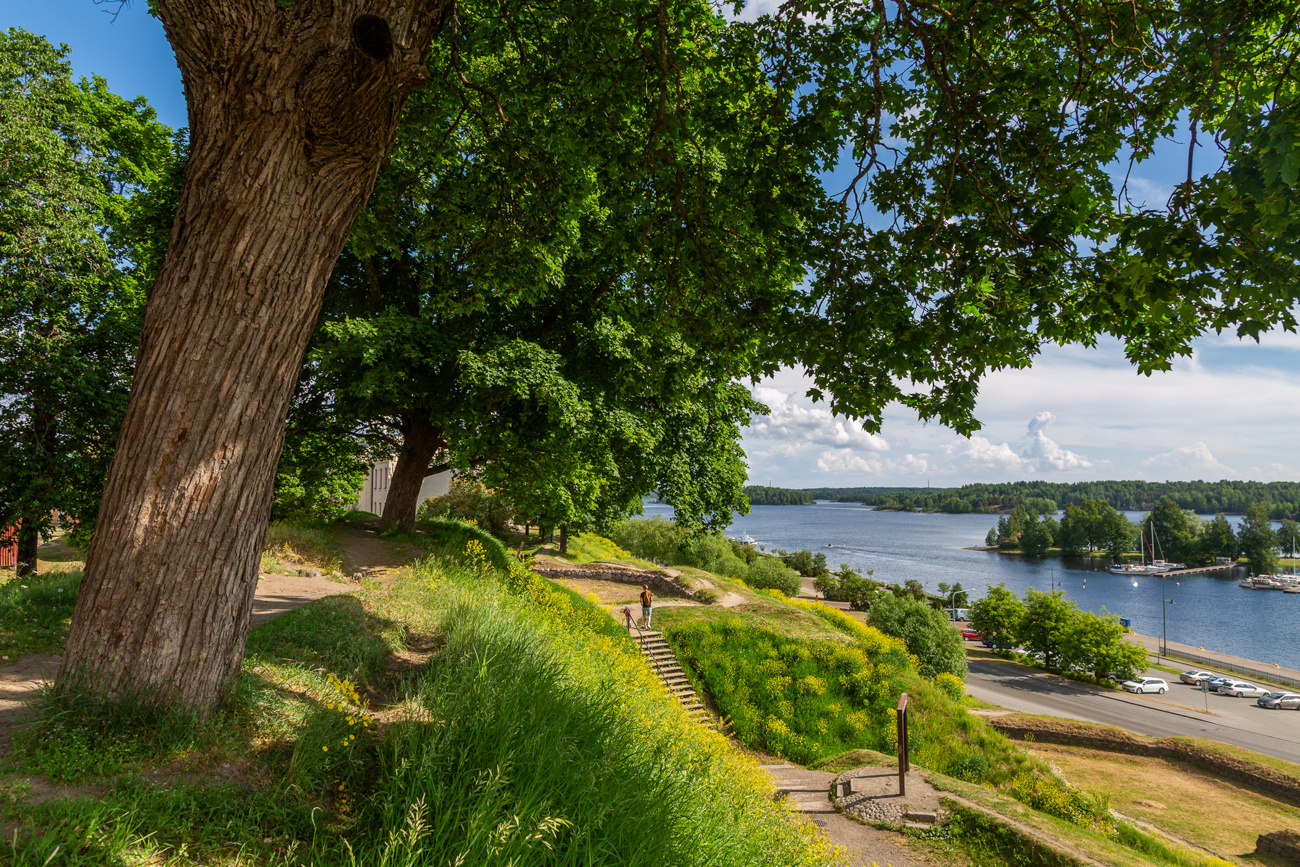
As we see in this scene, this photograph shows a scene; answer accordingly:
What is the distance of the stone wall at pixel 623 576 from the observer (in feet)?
88.0

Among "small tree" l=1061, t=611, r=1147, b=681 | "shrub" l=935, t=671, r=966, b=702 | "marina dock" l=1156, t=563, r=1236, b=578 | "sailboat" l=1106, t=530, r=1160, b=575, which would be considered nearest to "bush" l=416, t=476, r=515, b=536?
"shrub" l=935, t=671, r=966, b=702

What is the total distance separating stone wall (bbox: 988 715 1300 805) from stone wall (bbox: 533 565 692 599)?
15.6m

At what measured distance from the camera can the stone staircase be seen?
1670 centimetres

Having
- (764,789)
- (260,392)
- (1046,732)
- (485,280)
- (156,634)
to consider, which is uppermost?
(485,280)

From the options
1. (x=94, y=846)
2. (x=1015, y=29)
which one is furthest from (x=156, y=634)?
(x=1015, y=29)

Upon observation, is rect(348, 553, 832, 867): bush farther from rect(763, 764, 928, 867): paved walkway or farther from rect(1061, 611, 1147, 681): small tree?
rect(1061, 611, 1147, 681): small tree

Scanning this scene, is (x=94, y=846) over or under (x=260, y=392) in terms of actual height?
under

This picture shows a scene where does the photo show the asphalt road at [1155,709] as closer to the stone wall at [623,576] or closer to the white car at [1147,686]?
the white car at [1147,686]

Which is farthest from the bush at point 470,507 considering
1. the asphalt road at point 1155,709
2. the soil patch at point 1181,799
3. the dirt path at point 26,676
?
the asphalt road at point 1155,709

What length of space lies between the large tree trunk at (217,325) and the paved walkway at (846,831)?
25.2 ft

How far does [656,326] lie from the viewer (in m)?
7.55

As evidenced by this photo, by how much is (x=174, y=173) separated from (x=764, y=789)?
59.3ft

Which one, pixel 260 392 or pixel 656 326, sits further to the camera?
pixel 656 326

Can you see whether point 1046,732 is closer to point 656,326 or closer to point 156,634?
point 656,326
